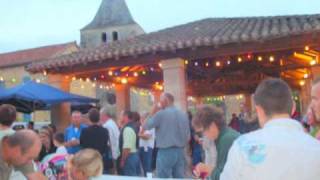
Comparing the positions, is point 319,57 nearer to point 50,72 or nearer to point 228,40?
point 228,40

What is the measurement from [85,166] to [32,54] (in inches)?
1691

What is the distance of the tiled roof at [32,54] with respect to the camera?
43.7 meters

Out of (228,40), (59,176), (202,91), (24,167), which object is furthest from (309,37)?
(202,91)

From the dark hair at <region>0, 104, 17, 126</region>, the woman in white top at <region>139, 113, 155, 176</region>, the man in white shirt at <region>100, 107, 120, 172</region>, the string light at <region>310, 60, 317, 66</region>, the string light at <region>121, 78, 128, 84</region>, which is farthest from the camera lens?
the string light at <region>121, 78, 128, 84</region>

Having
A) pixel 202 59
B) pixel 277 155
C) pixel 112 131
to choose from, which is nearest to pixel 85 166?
pixel 277 155

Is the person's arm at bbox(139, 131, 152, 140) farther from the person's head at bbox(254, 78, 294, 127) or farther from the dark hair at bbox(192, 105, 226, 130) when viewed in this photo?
the person's head at bbox(254, 78, 294, 127)

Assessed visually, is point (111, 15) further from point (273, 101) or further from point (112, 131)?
point (273, 101)

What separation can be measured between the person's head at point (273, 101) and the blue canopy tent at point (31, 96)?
8.30 m

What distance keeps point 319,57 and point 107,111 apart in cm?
572

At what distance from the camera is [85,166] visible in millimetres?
4340

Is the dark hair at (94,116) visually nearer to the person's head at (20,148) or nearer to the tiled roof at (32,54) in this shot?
the person's head at (20,148)

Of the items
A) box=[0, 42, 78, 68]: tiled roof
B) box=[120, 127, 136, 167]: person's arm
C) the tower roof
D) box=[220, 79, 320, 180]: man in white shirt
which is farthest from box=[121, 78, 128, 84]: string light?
the tower roof

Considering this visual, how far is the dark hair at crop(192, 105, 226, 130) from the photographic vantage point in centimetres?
422

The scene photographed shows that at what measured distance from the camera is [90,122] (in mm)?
8000
